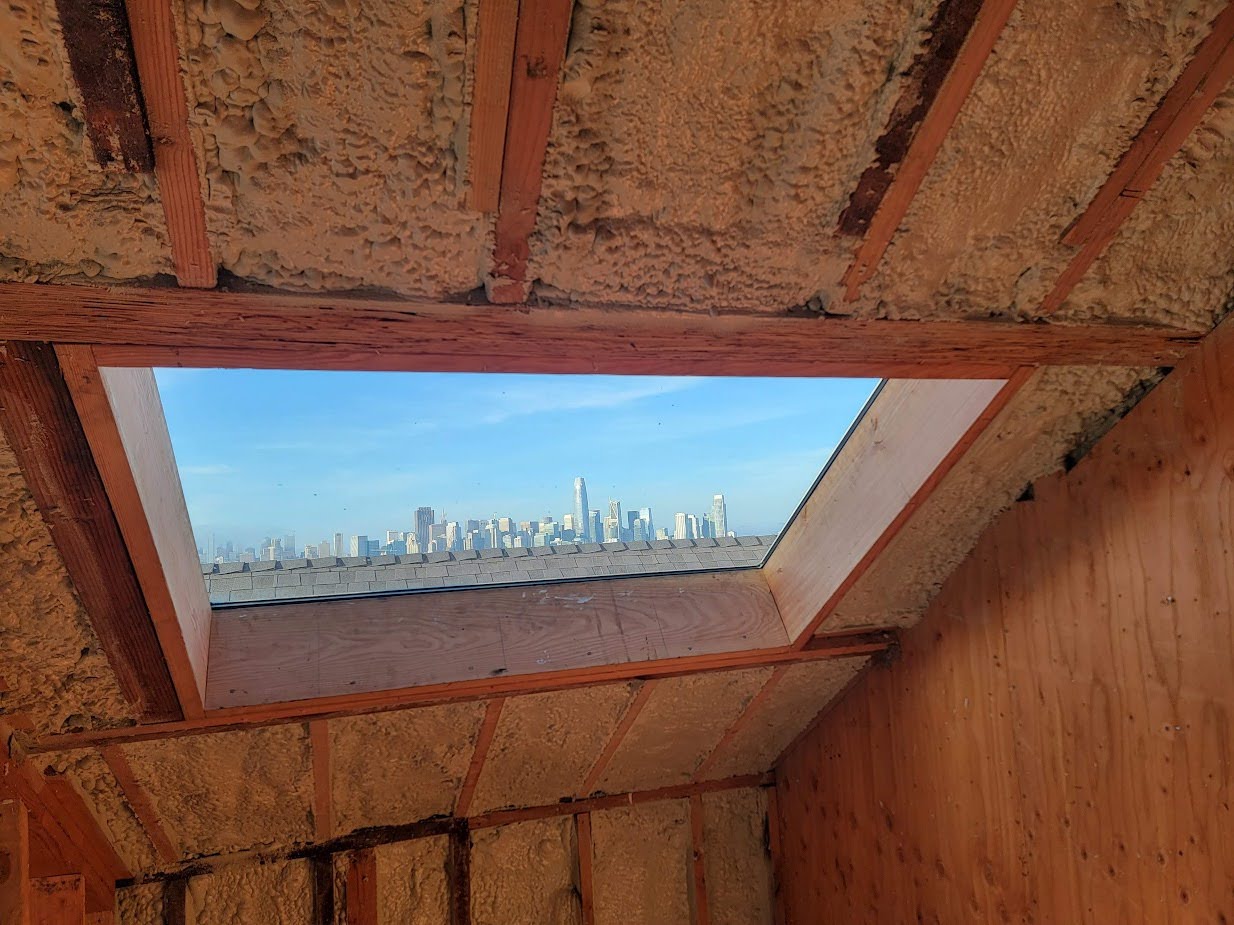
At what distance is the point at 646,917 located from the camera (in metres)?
2.86

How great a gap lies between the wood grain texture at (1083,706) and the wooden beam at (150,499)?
73.3 inches

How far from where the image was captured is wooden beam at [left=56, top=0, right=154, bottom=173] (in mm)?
646

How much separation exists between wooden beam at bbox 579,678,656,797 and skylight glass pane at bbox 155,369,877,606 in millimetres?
383

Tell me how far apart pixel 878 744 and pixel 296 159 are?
2.34 m

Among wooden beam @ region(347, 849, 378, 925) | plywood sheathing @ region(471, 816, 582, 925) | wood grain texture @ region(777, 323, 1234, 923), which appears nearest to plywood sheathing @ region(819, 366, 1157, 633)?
wood grain texture @ region(777, 323, 1234, 923)

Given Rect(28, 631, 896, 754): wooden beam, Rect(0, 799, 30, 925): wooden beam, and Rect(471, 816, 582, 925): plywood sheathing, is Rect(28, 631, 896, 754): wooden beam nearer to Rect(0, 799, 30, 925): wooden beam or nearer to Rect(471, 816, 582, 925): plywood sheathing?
Rect(0, 799, 30, 925): wooden beam

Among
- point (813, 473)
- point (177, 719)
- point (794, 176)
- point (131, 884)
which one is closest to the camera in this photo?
point (794, 176)

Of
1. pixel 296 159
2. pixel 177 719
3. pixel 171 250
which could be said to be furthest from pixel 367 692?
pixel 296 159

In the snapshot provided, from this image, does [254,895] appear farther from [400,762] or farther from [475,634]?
[475,634]

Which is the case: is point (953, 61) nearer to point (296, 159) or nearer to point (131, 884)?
point (296, 159)

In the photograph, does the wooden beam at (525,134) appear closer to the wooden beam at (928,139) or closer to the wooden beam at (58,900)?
the wooden beam at (928,139)

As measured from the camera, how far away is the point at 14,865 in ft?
5.18

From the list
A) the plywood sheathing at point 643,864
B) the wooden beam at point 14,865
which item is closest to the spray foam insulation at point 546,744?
the plywood sheathing at point 643,864

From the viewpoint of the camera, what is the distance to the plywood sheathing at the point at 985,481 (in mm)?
1521
